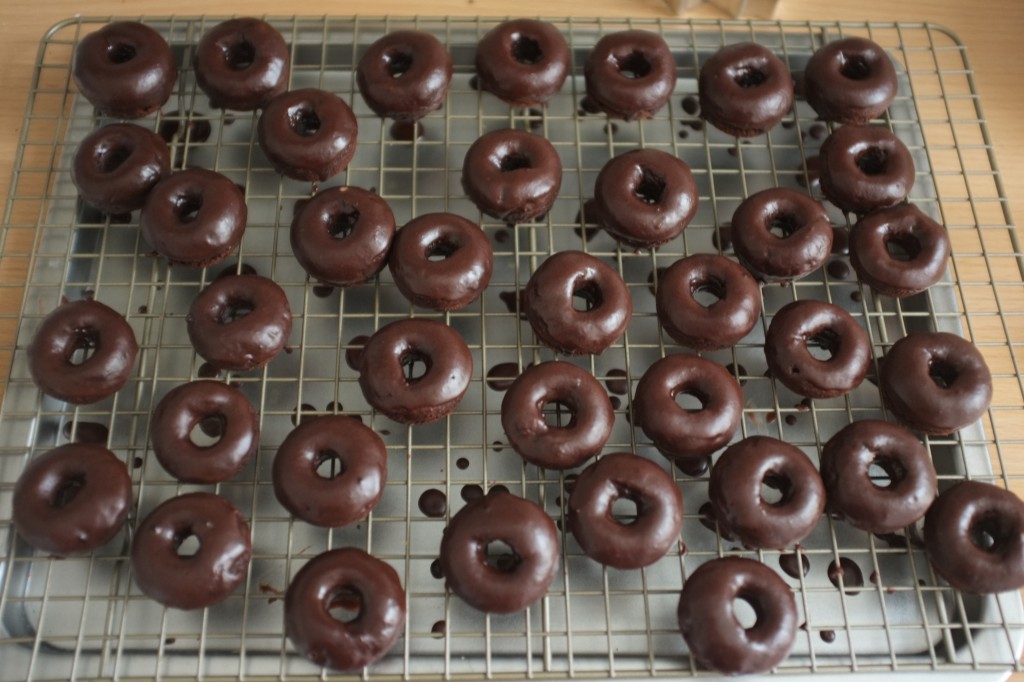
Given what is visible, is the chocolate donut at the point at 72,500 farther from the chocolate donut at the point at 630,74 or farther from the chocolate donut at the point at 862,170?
the chocolate donut at the point at 862,170

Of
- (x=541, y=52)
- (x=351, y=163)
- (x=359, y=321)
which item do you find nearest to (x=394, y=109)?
A: (x=351, y=163)

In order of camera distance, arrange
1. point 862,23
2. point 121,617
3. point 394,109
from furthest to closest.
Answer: point 862,23 → point 394,109 → point 121,617

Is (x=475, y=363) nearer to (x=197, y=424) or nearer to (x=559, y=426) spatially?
(x=559, y=426)

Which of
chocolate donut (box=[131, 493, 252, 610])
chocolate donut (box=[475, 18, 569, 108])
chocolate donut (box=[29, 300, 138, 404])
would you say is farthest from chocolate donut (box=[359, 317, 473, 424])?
chocolate donut (box=[475, 18, 569, 108])

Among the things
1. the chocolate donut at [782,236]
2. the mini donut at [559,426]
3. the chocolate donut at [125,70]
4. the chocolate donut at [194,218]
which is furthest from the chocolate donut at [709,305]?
the chocolate donut at [125,70]

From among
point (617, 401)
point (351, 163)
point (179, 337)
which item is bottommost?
point (617, 401)

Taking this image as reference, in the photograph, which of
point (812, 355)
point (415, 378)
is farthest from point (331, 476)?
point (812, 355)

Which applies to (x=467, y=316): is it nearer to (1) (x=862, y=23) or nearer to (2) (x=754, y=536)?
(2) (x=754, y=536)
